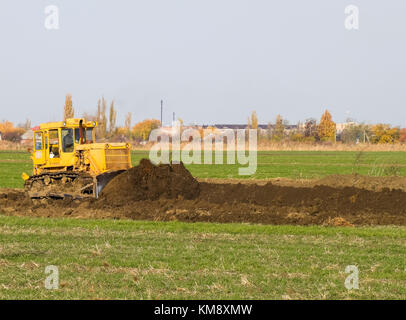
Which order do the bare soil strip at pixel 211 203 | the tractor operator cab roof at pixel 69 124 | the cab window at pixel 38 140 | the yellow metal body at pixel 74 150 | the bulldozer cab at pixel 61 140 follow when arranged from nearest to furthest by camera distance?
1. the bare soil strip at pixel 211 203
2. the yellow metal body at pixel 74 150
3. the tractor operator cab roof at pixel 69 124
4. the bulldozer cab at pixel 61 140
5. the cab window at pixel 38 140

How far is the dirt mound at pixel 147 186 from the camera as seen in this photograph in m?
22.2

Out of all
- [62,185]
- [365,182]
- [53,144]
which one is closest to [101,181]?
[62,185]

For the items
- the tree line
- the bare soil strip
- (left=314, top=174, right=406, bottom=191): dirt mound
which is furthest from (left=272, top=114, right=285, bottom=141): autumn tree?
the bare soil strip

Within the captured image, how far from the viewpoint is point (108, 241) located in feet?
47.2

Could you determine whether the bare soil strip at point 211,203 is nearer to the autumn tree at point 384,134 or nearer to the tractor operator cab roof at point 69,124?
the tractor operator cab roof at point 69,124

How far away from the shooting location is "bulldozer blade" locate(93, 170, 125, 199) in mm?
22781

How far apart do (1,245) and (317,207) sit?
10.6 metres

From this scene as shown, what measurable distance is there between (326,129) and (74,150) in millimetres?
90080

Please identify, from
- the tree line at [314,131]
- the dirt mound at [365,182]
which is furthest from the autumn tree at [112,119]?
the dirt mound at [365,182]

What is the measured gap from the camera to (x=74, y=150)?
80.7ft

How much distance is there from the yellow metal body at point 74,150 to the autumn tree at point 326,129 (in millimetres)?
79364

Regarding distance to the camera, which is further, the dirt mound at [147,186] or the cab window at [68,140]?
the cab window at [68,140]
